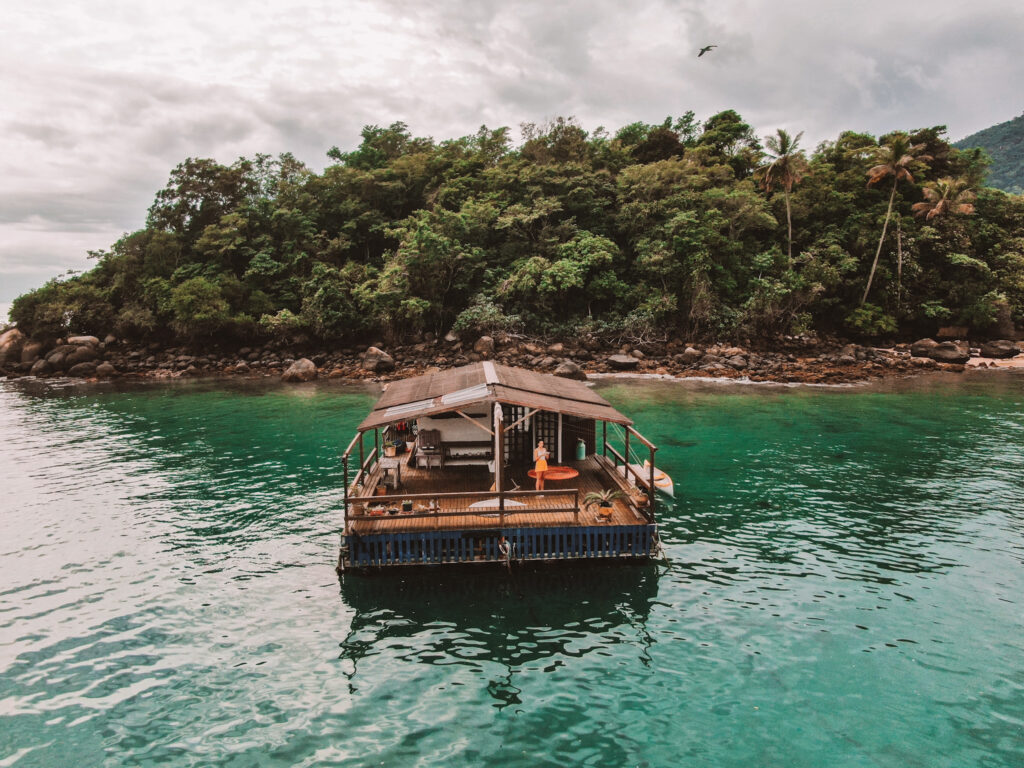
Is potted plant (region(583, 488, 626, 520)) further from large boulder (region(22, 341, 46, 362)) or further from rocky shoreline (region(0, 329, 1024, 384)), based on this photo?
large boulder (region(22, 341, 46, 362))

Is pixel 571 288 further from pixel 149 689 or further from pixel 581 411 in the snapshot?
pixel 149 689

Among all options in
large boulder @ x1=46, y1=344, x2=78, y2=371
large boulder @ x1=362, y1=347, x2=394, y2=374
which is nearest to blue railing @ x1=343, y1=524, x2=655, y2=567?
large boulder @ x1=362, y1=347, x2=394, y2=374

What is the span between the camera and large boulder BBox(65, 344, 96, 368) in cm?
5134

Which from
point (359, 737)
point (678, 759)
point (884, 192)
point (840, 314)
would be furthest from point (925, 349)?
point (359, 737)

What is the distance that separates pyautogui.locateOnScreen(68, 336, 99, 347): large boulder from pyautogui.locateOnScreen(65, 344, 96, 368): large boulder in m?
1.10

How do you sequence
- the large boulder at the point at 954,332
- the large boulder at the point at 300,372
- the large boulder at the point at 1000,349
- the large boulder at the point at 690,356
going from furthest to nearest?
the large boulder at the point at 954,332 < the large boulder at the point at 1000,349 < the large boulder at the point at 690,356 < the large boulder at the point at 300,372

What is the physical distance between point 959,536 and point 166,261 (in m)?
67.4

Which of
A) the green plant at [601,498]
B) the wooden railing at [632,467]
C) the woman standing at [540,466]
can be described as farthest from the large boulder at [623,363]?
the green plant at [601,498]

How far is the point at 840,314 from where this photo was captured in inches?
2029

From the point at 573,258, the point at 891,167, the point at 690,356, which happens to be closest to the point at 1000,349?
the point at 891,167

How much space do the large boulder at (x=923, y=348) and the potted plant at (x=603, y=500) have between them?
45165 millimetres

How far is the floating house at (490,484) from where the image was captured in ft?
41.5

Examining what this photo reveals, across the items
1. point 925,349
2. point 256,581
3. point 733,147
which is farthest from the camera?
point 733,147

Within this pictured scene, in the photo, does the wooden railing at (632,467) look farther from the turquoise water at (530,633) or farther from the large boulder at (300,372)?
the large boulder at (300,372)
